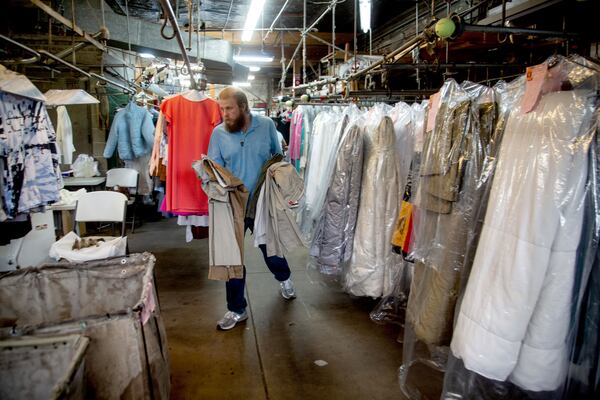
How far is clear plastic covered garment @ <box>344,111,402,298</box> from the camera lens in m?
2.85

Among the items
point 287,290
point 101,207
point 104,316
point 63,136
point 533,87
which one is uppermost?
point 63,136

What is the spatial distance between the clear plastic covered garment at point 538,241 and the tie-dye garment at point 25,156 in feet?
9.70

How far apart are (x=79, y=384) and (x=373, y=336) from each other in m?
2.03

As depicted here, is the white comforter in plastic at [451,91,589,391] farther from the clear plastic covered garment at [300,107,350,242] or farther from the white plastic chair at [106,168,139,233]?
the white plastic chair at [106,168,139,233]

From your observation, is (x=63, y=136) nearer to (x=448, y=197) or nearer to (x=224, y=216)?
(x=224, y=216)

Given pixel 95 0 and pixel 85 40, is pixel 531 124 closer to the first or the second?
pixel 85 40

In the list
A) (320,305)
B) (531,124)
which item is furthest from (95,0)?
(531,124)

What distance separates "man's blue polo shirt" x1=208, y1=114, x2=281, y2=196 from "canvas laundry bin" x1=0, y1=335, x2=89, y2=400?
5.57 ft

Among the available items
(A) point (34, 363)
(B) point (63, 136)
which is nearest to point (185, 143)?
(A) point (34, 363)

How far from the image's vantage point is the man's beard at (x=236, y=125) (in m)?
2.86

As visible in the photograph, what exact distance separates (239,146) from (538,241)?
2124 mm

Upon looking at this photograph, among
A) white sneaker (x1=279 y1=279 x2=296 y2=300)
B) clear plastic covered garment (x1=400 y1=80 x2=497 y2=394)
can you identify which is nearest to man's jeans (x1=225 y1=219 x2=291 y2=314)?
white sneaker (x1=279 y1=279 x2=296 y2=300)

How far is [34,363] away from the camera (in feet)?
4.80

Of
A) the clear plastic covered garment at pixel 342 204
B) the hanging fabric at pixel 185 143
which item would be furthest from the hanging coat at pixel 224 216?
the clear plastic covered garment at pixel 342 204
